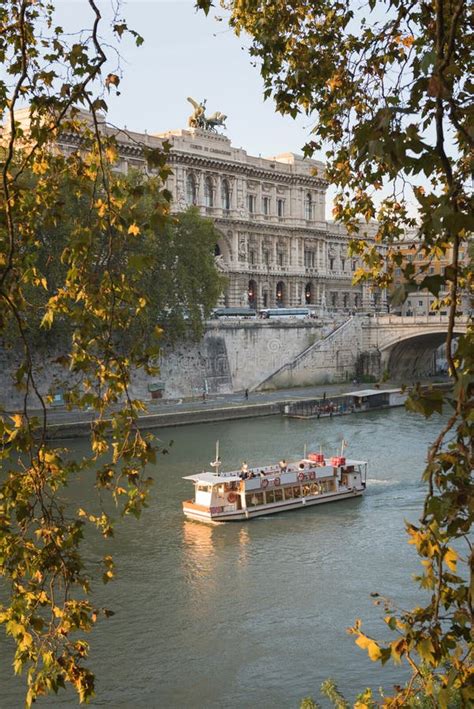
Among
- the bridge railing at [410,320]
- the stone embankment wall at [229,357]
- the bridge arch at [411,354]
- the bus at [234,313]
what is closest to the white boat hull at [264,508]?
the stone embankment wall at [229,357]

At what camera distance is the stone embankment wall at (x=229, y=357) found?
32844 millimetres

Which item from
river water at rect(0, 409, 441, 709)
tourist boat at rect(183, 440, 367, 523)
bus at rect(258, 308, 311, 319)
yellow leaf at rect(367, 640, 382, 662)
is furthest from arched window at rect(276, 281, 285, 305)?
yellow leaf at rect(367, 640, 382, 662)

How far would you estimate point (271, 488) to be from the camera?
1827 cm

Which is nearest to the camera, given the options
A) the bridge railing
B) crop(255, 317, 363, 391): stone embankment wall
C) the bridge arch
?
crop(255, 317, 363, 391): stone embankment wall

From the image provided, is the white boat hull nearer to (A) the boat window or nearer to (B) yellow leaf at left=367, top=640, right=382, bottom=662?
(A) the boat window

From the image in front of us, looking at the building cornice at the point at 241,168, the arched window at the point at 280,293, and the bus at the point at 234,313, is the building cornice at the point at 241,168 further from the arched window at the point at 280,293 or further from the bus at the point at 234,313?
the bus at the point at 234,313

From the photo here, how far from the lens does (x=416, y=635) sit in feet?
9.54

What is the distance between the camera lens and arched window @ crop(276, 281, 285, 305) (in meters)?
47.9

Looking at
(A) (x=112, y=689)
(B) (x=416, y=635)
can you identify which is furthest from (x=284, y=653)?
(B) (x=416, y=635)

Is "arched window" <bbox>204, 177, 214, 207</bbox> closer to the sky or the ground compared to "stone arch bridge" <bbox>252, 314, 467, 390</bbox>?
closer to the sky

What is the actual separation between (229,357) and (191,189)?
1058cm

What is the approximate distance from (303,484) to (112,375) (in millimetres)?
15203

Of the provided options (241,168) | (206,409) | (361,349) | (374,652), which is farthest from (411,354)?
(374,652)

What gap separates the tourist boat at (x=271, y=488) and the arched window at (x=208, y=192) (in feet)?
81.4
